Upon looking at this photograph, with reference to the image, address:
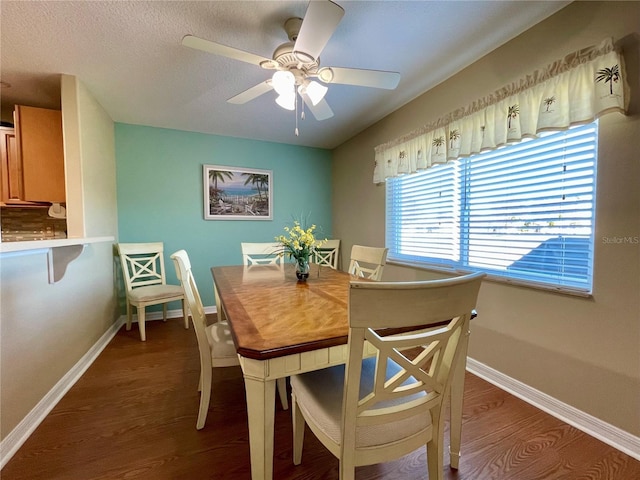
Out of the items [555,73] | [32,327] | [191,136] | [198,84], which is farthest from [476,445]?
[191,136]

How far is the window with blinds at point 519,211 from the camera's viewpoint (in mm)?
1485

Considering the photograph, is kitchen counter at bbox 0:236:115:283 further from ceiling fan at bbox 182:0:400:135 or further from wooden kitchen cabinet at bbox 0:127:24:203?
ceiling fan at bbox 182:0:400:135

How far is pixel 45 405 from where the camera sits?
1594mm

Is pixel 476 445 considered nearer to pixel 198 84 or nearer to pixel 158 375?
pixel 158 375

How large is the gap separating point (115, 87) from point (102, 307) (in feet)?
6.48

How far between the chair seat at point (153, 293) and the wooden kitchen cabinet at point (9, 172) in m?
1.19

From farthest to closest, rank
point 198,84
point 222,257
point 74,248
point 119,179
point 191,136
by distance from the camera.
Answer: point 222,257
point 191,136
point 119,179
point 198,84
point 74,248

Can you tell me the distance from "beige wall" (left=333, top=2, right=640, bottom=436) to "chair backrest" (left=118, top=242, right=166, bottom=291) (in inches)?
128

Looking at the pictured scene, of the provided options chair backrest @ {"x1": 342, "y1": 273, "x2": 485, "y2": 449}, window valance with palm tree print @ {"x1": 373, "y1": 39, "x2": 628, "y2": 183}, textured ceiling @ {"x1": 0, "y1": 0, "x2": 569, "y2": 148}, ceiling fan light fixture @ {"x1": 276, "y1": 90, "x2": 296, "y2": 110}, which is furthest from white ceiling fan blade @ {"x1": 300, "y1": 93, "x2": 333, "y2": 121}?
chair backrest @ {"x1": 342, "y1": 273, "x2": 485, "y2": 449}

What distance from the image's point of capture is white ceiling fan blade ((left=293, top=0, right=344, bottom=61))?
111 cm

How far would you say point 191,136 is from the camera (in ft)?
10.8

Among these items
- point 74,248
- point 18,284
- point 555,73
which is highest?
point 555,73

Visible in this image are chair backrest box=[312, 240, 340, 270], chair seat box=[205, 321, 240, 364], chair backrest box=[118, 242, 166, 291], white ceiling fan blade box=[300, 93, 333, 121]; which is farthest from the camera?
chair backrest box=[312, 240, 340, 270]

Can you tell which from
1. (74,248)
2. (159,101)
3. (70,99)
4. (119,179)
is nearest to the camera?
(74,248)
